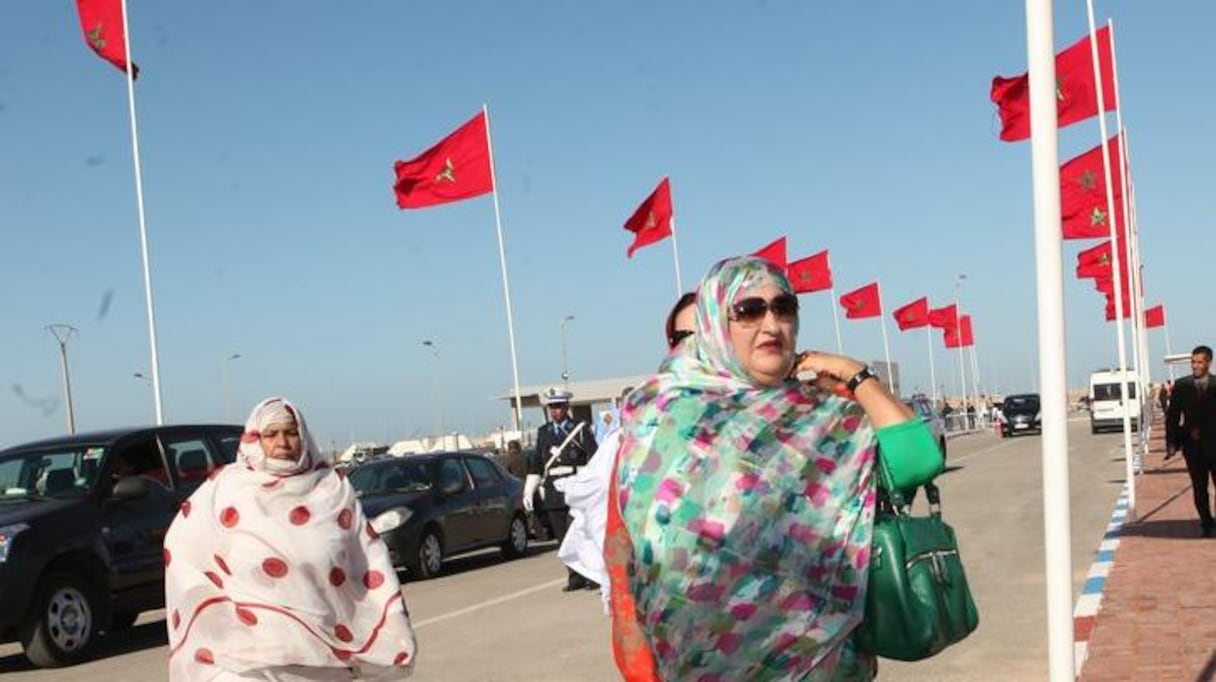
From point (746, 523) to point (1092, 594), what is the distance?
328 inches

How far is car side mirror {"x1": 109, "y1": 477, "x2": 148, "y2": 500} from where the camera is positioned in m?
12.7

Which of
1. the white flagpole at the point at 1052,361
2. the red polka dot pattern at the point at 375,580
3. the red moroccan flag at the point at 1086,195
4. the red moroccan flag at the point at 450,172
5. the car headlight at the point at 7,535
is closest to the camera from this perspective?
the white flagpole at the point at 1052,361

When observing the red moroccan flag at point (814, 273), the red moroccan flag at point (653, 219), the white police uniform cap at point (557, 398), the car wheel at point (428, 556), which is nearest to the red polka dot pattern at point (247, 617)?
the white police uniform cap at point (557, 398)

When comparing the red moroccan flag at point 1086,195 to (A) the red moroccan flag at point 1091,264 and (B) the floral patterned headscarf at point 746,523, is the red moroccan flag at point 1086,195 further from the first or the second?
(B) the floral patterned headscarf at point 746,523

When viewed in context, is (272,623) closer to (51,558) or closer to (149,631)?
(51,558)

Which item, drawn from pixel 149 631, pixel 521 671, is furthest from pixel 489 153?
pixel 521 671

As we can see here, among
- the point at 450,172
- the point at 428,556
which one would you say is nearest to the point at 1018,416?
the point at 450,172

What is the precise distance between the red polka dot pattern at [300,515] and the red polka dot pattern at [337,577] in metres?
0.21

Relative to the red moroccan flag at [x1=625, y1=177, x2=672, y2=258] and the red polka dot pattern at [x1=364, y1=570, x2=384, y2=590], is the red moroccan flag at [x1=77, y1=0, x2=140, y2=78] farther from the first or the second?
the red polka dot pattern at [x1=364, y1=570, x2=384, y2=590]

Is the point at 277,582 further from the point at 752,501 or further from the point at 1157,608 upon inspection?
the point at 1157,608

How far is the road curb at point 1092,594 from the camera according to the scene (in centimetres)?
839

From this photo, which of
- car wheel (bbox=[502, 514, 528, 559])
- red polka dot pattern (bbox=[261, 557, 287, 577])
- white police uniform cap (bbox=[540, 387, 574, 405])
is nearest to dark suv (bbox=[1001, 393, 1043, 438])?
car wheel (bbox=[502, 514, 528, 559])

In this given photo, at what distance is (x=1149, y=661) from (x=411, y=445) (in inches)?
3762

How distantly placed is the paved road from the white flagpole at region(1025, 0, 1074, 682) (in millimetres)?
3643
